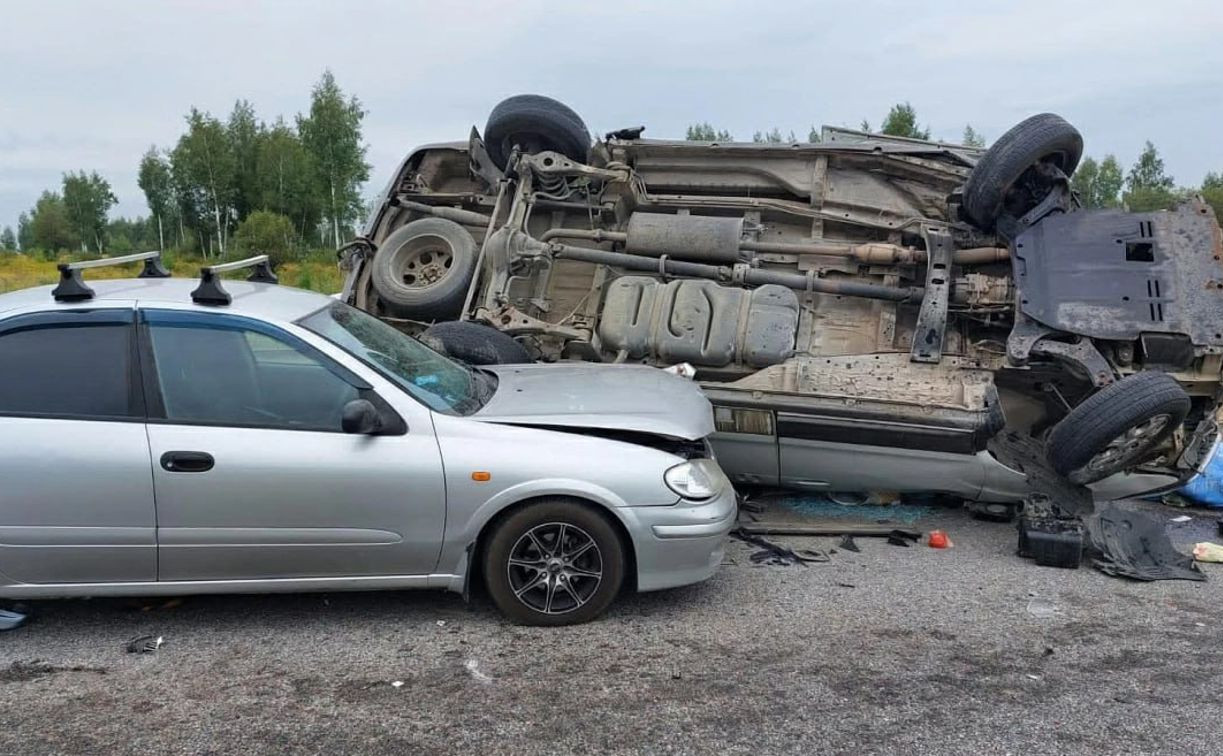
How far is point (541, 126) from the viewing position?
6.97 meters

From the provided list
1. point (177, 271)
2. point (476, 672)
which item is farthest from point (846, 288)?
point (177, 271)

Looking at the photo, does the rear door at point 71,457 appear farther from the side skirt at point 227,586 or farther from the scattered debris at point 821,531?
the scattered debris at point 821,531

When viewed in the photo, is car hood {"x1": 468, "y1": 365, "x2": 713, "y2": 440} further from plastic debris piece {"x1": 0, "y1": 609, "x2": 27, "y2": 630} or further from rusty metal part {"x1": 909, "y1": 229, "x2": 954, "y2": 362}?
plastic debris piece {"x1": 0, "y1": 609, "x2": 27, "y2": 630}

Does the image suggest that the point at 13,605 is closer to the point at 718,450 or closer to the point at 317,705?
the point at 317,705

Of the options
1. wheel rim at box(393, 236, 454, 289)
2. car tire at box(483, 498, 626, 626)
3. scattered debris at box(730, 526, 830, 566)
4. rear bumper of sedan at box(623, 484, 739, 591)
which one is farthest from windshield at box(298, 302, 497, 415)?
wheel rim at box(393, 236, 454, 289)

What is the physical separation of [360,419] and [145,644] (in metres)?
1.36

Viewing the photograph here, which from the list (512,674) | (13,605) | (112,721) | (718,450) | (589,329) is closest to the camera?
(112,721)

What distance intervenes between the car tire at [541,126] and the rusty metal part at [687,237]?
0.78 metres

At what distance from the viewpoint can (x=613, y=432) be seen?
405 cm

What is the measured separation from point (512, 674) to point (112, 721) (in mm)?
1424

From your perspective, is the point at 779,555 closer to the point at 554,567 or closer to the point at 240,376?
the point at 554,567

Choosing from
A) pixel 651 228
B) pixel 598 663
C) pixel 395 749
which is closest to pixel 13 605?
pixel 395 749

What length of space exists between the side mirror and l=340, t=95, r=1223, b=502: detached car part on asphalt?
2.25 metres

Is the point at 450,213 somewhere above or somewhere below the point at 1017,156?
above
